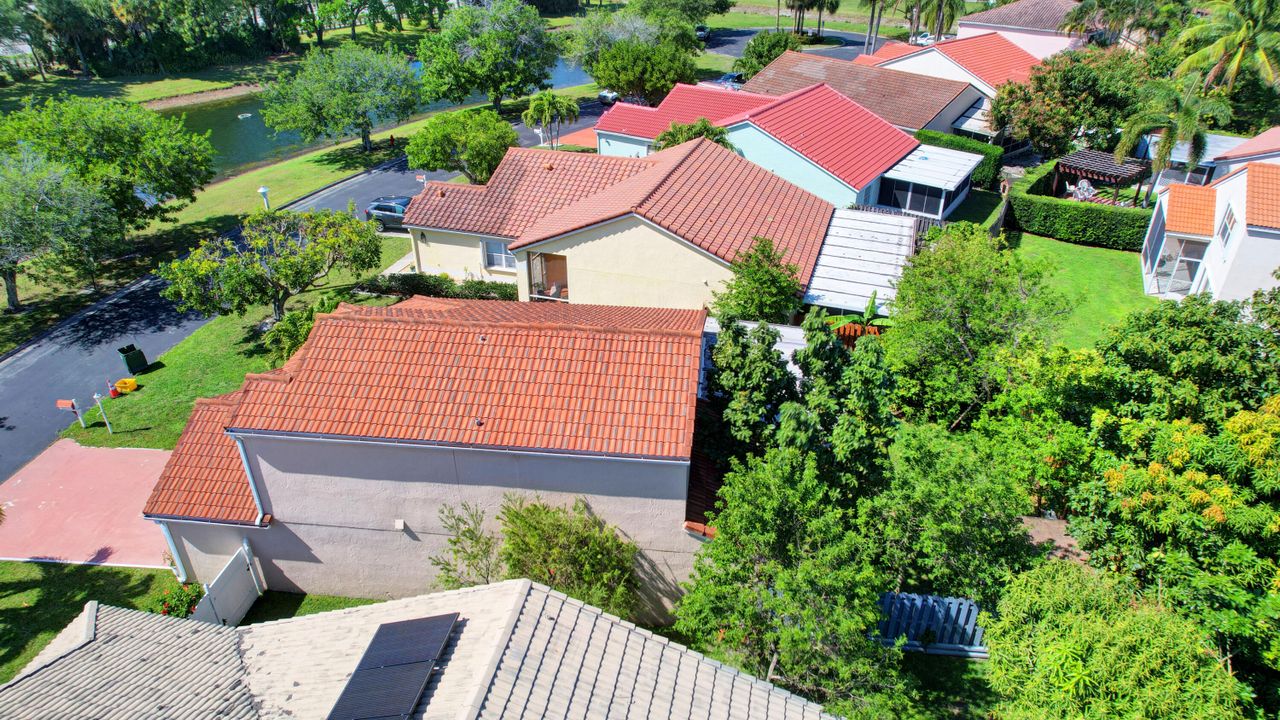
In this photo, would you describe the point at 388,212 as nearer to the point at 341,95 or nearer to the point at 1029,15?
the point at 341,95

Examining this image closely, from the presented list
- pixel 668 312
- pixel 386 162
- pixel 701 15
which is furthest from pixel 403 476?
pixel 701 15

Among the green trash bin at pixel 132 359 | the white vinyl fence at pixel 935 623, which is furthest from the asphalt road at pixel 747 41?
the white vinyl fence at pixel 935 623

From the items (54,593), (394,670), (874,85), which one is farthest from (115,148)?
(874,85)

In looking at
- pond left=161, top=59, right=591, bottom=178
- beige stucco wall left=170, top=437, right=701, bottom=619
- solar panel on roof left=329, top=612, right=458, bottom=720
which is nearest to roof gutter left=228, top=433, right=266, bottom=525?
beige stucco wall left=170, top=437, right=701, bottom=619

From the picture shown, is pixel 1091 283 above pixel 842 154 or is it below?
below

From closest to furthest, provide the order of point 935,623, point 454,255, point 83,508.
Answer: point 935,623, point 83,508, point 454,255

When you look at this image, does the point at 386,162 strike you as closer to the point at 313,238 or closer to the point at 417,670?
the point at 313,238

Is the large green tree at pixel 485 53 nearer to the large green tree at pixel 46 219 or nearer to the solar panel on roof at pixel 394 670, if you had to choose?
the large green tree at pixel 46 219

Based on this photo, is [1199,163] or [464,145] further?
[464,145]
